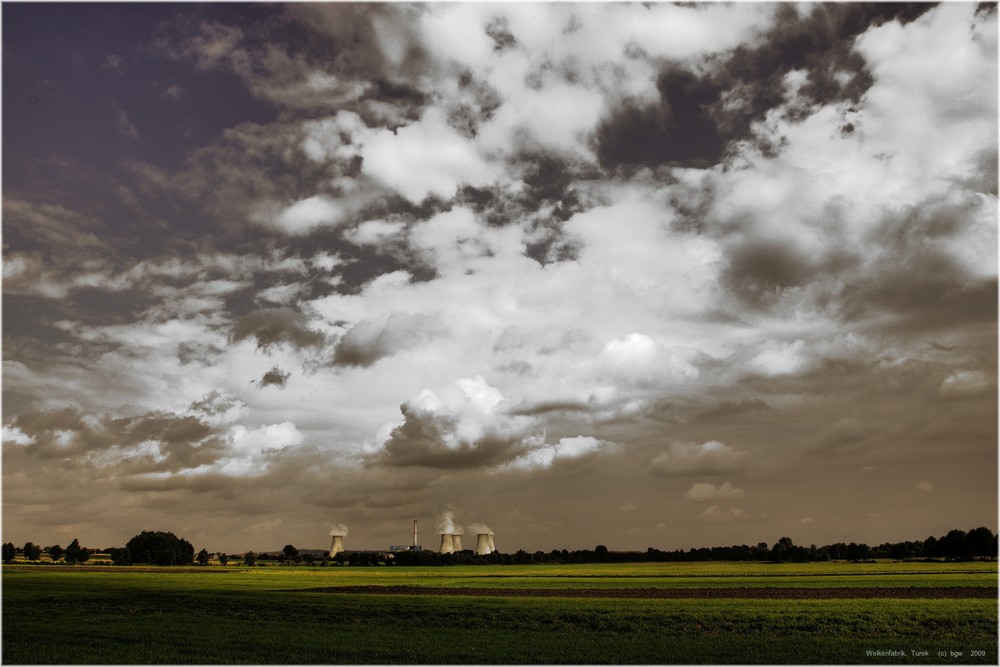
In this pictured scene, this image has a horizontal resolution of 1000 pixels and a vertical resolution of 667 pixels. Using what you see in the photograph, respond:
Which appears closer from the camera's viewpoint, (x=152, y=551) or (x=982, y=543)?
(x=982, y=543)

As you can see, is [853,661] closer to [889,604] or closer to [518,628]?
[518,628]

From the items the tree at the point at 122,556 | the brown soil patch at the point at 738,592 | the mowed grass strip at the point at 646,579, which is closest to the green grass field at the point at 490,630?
the brown soil patch at the point at 738,592

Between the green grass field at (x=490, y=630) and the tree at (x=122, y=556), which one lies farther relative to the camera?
the tree at (x=122, y=556)

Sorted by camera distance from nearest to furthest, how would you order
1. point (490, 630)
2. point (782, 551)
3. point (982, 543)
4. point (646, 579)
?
1. point (490, 630)
2. point (646, 579)
3. point (982, 543)
4. point (782, 551)

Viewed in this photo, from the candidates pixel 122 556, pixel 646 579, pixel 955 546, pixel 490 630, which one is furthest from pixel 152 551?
pixel 955 546

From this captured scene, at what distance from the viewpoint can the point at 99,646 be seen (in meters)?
36.7

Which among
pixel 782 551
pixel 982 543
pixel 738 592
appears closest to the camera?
pixel 738 592

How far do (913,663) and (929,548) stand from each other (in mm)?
168770

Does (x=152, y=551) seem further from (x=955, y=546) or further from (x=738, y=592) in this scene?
(x=955, y=546)

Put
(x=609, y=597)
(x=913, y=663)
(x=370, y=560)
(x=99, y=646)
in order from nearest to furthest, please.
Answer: (x=913, y=663)
(x=99, y=646)
(x=609, y=597)
(x=370, y=560)

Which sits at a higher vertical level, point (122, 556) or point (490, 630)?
point (490, 630)

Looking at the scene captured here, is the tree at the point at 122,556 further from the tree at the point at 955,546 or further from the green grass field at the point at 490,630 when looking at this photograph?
the tree at the point at 955,546

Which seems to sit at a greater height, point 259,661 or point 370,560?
point 259,661

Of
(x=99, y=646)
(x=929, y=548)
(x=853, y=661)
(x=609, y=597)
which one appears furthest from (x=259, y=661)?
(x=929, y=548)
